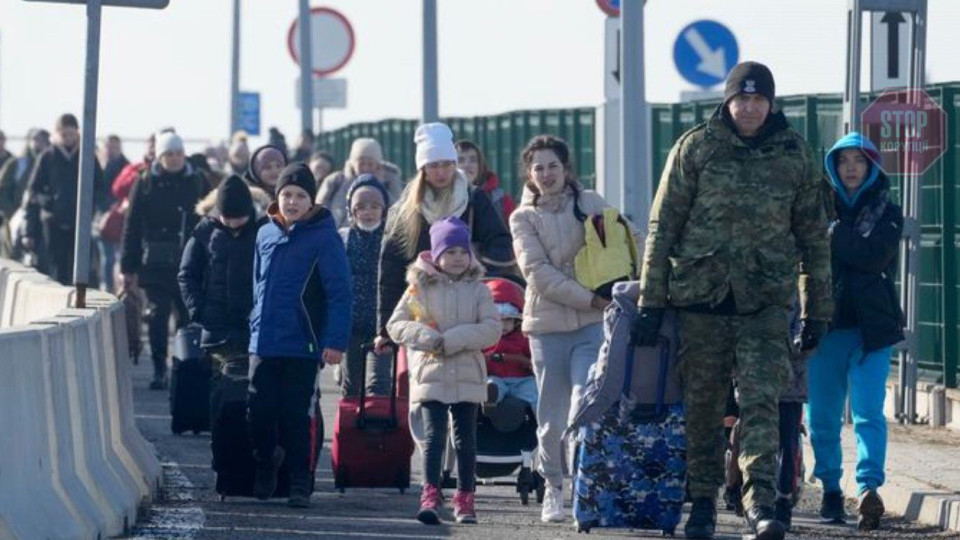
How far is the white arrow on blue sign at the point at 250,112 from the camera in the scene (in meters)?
54.5

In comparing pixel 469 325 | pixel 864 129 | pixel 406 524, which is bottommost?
pixel 406 524

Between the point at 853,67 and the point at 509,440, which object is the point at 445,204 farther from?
the point at 853,67

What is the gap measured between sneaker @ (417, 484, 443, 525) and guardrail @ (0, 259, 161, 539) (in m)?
1.31

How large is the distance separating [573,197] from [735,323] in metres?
1.71

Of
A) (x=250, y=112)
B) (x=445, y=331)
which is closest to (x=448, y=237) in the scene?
(x=445, y=331)

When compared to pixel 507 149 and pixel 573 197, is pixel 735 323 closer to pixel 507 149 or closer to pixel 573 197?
pixel 573 197

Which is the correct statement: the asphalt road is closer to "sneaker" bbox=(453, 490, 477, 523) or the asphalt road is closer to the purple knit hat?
"sneaker" bbox=(453, 490, 477, 523)

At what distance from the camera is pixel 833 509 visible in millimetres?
14711

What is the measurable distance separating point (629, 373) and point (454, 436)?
4.27ft

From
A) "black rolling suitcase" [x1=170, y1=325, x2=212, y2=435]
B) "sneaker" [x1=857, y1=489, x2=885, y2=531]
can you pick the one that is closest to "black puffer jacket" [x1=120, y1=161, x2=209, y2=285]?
"black rolling suitcase" [x1=170, y1=325, x2=212, y2=435]

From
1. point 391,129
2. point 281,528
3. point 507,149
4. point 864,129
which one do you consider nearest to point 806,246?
point 281,528

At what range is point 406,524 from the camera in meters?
14.2

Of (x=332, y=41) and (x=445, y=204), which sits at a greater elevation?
(x=332, y=41)

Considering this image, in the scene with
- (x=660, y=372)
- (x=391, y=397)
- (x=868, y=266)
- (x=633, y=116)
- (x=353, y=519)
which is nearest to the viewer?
(x=660, y=372)
